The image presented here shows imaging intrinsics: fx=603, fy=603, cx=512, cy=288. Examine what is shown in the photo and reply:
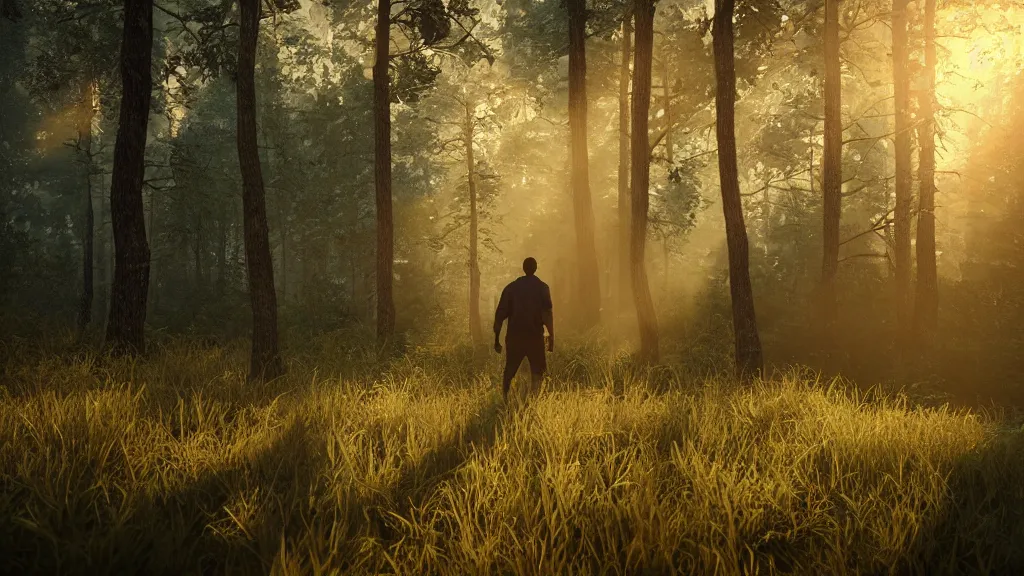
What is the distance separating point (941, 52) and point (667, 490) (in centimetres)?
1992

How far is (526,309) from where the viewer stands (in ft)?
30.0

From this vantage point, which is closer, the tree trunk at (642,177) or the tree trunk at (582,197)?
the tree trunk at (642,177)

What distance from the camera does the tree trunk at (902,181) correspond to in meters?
16.2

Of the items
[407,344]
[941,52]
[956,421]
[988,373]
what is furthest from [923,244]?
[407,344]

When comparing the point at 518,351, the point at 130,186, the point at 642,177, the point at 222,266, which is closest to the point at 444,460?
the point at 518,351

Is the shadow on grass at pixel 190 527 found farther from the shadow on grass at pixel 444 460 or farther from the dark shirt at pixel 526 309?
the dark shirt at pixel 526 309

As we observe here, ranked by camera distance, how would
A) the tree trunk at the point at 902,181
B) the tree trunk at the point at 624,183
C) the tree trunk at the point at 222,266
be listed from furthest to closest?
the tree trunk at the point at 222,266 < the tree trunk at the point at 624,183 < the tree trunk at the point at 902,181

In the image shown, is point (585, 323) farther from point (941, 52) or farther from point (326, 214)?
point (326, 214)

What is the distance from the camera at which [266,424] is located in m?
5.89

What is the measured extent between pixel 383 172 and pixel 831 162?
38.0ft

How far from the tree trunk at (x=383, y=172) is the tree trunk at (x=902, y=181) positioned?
1341 cm

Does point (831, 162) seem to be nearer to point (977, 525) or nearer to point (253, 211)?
point (977, 525)

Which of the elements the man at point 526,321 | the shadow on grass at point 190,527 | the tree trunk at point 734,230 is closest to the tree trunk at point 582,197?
the tree trunk at point 734,230

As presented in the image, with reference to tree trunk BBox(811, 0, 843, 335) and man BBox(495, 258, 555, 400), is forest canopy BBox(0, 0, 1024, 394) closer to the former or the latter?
tree trunk BBox(811, 0, 843, 335)
